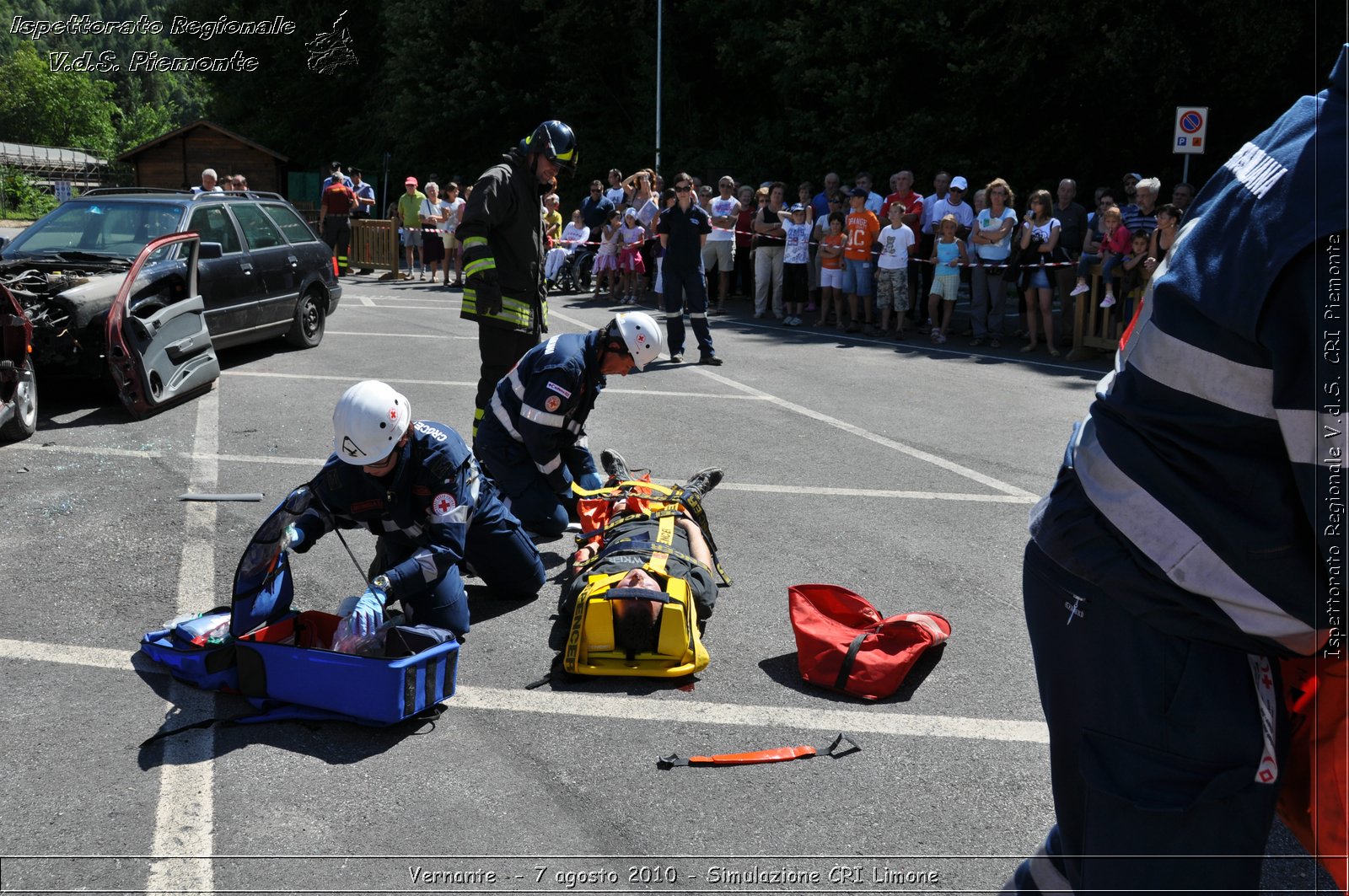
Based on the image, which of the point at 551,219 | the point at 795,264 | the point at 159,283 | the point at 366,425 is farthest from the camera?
the point at 551,219

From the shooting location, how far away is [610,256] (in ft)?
66.3

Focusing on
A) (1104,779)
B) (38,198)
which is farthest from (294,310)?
(38,198)

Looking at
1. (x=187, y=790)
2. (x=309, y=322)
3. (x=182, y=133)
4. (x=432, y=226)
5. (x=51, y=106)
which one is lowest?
(x=187, y=790)

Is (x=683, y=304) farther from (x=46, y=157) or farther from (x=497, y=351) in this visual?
(x=46, y=157)

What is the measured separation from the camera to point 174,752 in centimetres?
414

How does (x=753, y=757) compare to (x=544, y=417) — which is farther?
(x=544, y=417)

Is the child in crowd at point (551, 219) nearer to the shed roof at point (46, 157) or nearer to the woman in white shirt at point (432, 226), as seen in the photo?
the woman in white shirt at point (432, 226)

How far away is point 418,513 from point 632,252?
15.2 m

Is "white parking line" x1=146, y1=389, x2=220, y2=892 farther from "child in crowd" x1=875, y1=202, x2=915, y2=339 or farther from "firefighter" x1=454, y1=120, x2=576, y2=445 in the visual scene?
"child in crowd" x1=875, y1=202, x2=915, y2=339

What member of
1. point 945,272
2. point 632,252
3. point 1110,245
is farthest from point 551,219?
point 1110,245

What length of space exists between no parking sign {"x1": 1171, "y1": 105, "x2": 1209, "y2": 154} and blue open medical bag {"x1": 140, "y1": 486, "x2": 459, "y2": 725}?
13.2 metres

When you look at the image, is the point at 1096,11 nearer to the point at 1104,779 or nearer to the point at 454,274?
the point at 454,274

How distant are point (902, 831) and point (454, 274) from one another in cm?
2168

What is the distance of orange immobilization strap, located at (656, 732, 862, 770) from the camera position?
4.07 meters
